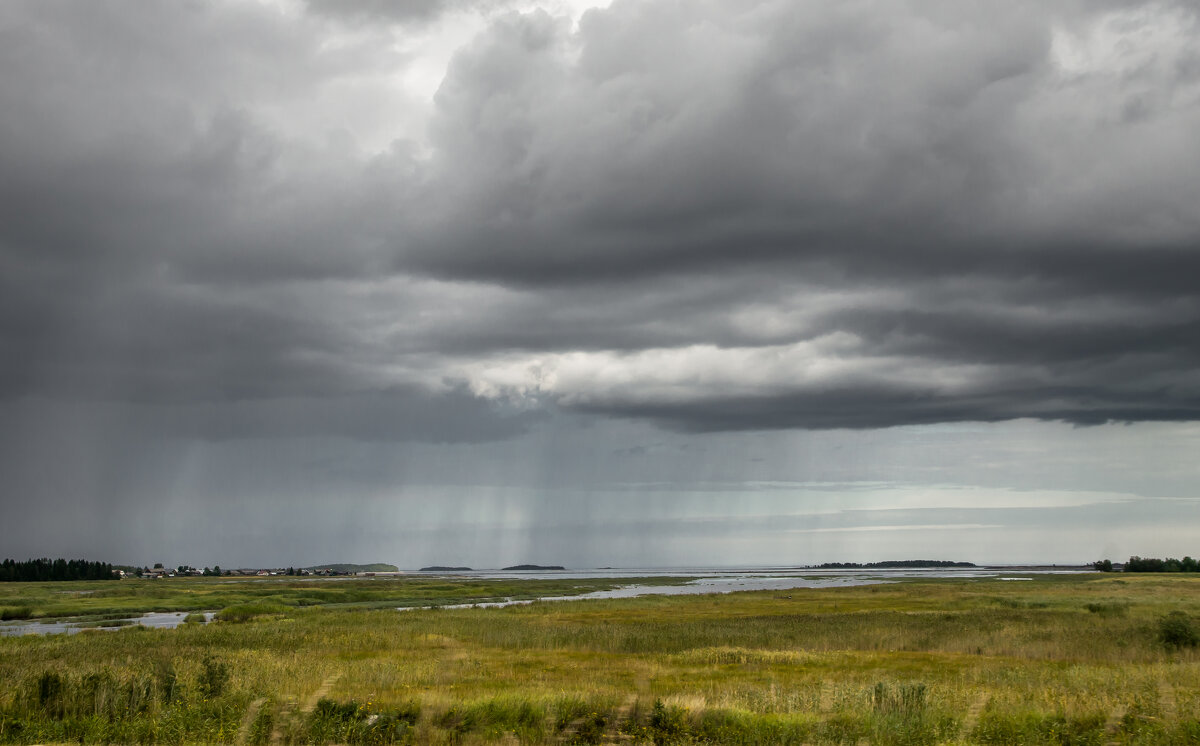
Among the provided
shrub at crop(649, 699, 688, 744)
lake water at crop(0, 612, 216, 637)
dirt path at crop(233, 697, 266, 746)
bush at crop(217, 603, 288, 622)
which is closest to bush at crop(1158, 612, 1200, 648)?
shrub at crop(649, 699, 688, 744)

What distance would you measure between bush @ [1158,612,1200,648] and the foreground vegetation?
5.3 inches

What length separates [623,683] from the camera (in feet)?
105

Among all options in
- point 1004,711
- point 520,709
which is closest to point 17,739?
point 520,709

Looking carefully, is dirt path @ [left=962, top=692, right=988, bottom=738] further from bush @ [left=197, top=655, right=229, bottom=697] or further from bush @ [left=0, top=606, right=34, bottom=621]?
bush @ [left=0, top=606, right=34, bottom=621]

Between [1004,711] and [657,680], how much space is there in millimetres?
14077

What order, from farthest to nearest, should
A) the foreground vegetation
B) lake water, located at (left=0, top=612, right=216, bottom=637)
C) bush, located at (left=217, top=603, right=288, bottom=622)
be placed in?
1. bush, located at (left=217, top=603, right=288, bottom=622)
2. lake water, located at (left=0, top=612, right=216, bottom=637)
3. the foreground vegetation

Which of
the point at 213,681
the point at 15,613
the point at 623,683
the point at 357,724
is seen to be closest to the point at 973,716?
the point at 623,683

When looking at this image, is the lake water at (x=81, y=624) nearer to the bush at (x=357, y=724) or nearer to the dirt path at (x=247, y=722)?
the dirt path at (x=247, y=722)

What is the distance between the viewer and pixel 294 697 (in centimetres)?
2412

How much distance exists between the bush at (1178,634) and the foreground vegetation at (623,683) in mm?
134

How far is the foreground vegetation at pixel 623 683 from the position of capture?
68.5 ft

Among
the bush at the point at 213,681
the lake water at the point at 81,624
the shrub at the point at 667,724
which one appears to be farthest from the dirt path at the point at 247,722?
the lake water at the point at 81,624

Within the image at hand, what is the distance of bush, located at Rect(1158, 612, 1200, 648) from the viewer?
41031 mm

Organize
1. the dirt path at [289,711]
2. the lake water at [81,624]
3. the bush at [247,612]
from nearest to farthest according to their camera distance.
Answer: the dirt path at [289,711]
the lake water at [81,624]
the bush at [247,612]
